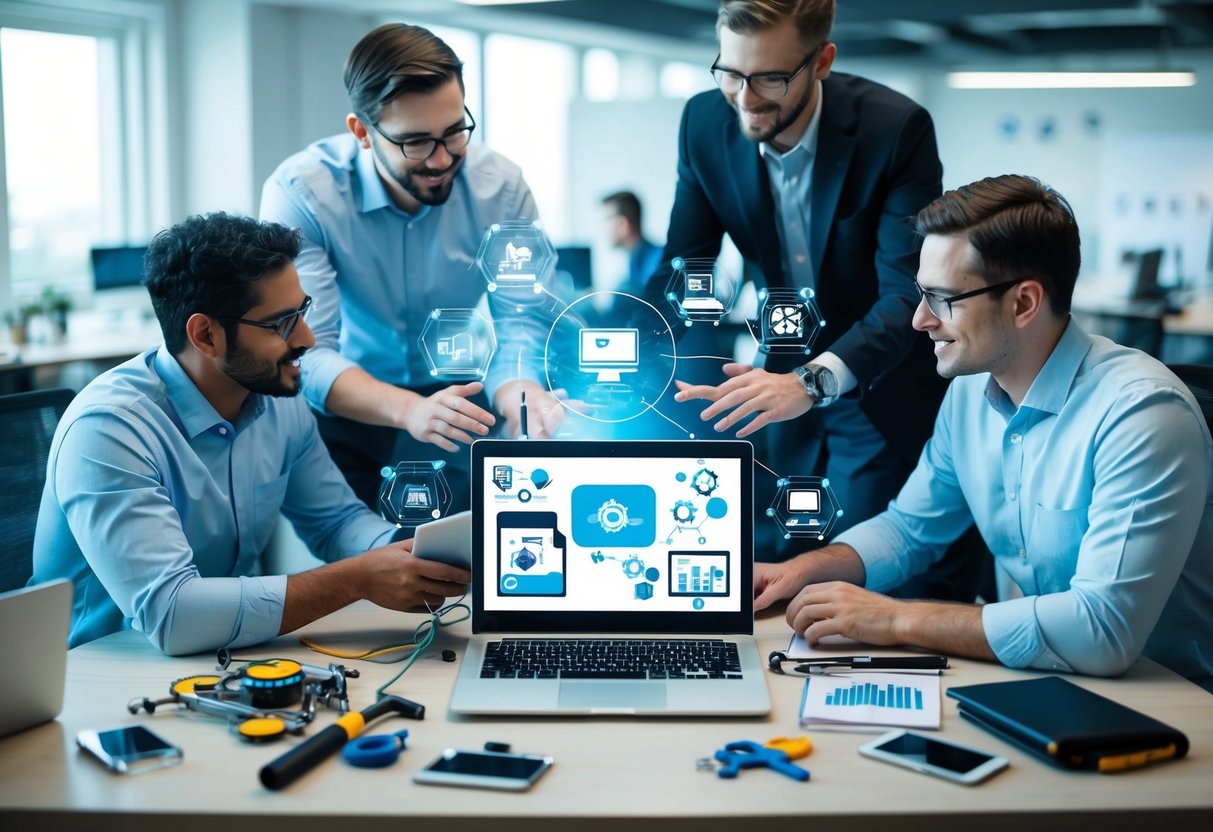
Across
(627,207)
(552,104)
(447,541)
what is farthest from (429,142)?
(552,104)

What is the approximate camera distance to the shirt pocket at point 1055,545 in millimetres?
1795

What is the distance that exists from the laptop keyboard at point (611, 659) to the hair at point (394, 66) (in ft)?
3.54

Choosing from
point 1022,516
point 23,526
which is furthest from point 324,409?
point 1022,516

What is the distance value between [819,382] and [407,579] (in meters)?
0.80

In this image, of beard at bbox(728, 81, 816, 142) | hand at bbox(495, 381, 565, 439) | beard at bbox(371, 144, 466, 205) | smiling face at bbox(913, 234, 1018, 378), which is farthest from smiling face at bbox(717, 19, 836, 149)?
hand at bbox(495, 381, 565, 439)

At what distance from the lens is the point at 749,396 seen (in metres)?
1.96

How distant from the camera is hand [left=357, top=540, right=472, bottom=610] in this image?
1779mm

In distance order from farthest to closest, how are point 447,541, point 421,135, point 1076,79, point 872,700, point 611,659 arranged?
1. point 1076,79
2. point 421,135
3. point 447,541
4. point 611,659
5. point 872,700

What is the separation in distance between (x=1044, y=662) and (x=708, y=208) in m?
1.14

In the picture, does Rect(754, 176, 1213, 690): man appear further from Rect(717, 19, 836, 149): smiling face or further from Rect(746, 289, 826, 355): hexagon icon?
Rect(717, 19, 836, 149): smiling face

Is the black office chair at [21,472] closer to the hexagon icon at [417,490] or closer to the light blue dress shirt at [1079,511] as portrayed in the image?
the hexagon icon at [417,490]

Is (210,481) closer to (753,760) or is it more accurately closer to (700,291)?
(700,291)

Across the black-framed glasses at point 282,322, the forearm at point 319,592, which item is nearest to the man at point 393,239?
the black-framed glasses at point 282,322

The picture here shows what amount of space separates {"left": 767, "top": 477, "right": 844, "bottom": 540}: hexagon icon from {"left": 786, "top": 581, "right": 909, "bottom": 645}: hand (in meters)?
0.21
